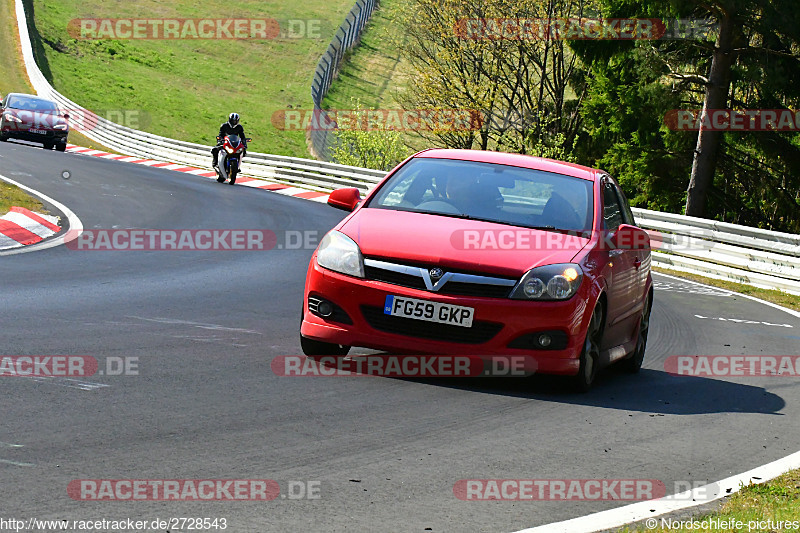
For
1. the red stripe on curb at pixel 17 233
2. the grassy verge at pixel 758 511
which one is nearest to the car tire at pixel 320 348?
the grassy verge at pixel 758 511

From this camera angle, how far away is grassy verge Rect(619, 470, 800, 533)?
462 centimetres

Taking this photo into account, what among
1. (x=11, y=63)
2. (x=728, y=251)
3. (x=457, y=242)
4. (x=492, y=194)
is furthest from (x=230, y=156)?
(x=11, y=63)

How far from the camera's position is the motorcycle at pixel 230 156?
28.3 m

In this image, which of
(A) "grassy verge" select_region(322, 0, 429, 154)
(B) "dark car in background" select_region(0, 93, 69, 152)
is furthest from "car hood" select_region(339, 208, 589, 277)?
(A) "grassy verge" select_region(322, 0, 429, 154)

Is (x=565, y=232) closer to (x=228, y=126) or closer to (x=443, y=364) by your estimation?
(x=443, y=364)

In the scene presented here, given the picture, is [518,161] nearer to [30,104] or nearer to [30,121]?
[30,121]

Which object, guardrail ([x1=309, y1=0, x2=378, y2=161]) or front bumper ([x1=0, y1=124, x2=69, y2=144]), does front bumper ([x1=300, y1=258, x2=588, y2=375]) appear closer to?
front bumper ([x1=0, y1=124, x2=69, y2=144])

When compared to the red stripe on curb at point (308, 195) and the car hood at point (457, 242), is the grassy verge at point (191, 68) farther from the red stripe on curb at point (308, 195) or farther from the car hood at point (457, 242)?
the car hood at point (457, 242)

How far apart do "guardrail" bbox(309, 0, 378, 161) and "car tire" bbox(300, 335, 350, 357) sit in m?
41.1

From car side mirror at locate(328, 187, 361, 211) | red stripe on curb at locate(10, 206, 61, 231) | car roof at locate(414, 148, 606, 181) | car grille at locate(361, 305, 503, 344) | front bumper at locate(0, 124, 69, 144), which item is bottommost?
front bumper at locate(0, 124, 69, 144)

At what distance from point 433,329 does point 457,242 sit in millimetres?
598

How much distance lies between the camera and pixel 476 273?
7.17 m

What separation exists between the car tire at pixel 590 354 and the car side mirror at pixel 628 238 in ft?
2.17

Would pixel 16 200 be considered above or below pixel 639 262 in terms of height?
below
